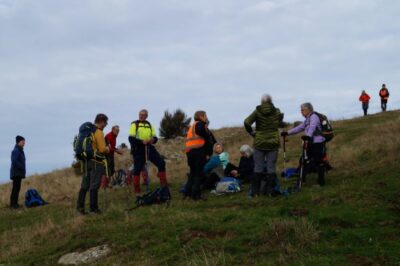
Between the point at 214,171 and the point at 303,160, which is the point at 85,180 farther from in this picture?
the point at 303,160

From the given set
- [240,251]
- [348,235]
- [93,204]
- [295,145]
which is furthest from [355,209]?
[295,145]

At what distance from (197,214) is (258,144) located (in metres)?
2.20

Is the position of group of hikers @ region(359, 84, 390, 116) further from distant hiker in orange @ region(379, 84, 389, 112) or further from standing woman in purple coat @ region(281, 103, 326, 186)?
standing woman in purple coat @ region(281, 103, 326, 186)

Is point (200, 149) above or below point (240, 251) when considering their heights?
above

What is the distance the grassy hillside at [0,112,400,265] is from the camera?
6031 millimetres

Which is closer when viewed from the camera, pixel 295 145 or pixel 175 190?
pixel 175 190

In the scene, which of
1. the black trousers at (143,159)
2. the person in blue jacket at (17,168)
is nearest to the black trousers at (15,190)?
the person in blue jacket at (17,168)

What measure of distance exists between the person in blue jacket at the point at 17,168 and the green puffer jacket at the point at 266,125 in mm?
8100

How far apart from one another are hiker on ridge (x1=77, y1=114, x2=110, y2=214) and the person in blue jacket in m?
4.79

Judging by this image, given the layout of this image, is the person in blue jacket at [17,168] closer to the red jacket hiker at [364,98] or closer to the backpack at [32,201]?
the backpack at [32,201]

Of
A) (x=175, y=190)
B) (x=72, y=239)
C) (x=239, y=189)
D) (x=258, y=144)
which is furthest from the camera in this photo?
(x=175, y=190)

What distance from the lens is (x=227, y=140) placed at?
93.7 feet

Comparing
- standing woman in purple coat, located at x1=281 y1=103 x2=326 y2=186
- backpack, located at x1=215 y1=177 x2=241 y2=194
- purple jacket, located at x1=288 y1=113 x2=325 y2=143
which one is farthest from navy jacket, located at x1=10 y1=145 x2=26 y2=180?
purple jacket, located at x1=288 y1=113 x2=325 y2=143

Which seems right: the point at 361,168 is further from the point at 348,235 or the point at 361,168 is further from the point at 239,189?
the point at 348,235
